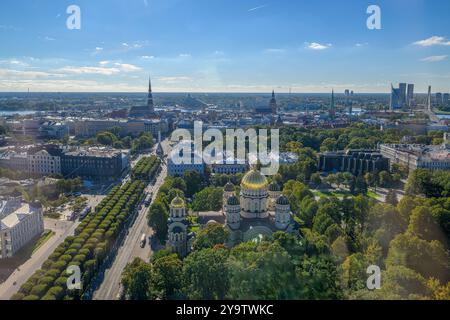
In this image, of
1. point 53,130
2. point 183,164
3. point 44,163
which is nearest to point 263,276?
point 183,164

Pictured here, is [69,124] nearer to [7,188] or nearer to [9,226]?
[7,188]

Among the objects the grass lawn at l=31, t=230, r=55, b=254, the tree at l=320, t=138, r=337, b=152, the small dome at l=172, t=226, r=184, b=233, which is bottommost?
the grass lawn at l=31, t=230, r=55, b=254

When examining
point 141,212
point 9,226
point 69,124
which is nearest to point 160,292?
point 9,226

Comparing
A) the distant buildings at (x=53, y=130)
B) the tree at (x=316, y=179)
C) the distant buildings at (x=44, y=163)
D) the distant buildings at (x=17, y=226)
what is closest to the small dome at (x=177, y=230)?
the distant buildings at (x=17, y=226)

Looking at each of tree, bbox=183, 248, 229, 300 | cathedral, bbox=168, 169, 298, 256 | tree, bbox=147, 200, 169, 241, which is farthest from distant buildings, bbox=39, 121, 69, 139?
tree, bbox=183, 248, 229, 300

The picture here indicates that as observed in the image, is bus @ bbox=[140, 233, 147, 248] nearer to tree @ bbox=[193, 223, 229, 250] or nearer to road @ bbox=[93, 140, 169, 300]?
road @ bbox=[93, 140, 169, 300]

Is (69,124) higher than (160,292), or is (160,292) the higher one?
(69,124)
